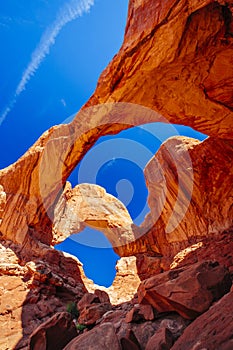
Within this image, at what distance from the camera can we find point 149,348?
4.80m

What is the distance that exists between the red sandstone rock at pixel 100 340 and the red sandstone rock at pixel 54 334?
3.11 ft

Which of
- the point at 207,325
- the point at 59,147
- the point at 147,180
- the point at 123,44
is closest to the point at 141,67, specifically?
the point at 123,44

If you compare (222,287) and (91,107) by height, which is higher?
(91,107)

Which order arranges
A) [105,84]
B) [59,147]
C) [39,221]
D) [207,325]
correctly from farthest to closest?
[39,221] < [59,147] < [105,84] < [207,325]

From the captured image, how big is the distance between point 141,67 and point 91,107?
3.24 metres

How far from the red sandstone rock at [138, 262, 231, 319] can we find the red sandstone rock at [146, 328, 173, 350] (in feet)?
2.89

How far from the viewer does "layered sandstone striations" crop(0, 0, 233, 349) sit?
346 inches

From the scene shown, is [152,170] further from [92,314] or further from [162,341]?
[162,341]

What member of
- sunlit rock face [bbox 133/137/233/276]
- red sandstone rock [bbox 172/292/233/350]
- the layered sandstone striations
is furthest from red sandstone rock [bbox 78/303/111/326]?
sunlit rock face [bbox 133/137/233/276]

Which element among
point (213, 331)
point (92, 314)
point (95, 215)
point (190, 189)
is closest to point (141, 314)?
point (213, 331)

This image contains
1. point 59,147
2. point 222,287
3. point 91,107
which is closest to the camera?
point 222,287

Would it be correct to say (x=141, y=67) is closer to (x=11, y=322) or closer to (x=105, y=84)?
(x=105, y=84)

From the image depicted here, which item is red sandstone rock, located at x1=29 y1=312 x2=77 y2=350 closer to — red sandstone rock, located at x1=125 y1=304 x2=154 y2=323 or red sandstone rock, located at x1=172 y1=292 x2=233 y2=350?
red sandstone rock, located at x1=125 y1=304 x2=154 y2=323

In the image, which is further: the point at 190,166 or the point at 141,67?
the point at 190,166
